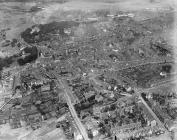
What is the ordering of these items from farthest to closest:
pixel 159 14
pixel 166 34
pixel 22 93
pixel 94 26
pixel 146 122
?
pixel 159 14, pixel 94 26, pixel 166 34, pixel 22 93, pixel 146 122

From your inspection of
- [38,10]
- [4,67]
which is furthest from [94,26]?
[4,67]

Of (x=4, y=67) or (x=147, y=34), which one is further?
(x=147, y=34)

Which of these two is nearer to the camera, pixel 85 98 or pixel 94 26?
pixel 85 98

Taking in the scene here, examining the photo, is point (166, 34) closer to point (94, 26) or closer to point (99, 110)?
point (94, 26)

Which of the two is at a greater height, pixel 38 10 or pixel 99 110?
pixel 38 10

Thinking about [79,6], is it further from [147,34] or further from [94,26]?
[147,34]

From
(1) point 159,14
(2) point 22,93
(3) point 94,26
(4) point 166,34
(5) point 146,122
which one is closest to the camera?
(5) point 146,122

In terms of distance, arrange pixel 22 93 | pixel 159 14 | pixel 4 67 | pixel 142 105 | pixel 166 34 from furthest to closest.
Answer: pixel 159 14 → pixel 166 34 → pixel 4 67 → pixel 22 93 → pixel 142 105

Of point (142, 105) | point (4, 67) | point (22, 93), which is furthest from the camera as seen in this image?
point (4, 67)

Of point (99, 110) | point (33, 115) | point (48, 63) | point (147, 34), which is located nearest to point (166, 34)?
point (147, 34)
